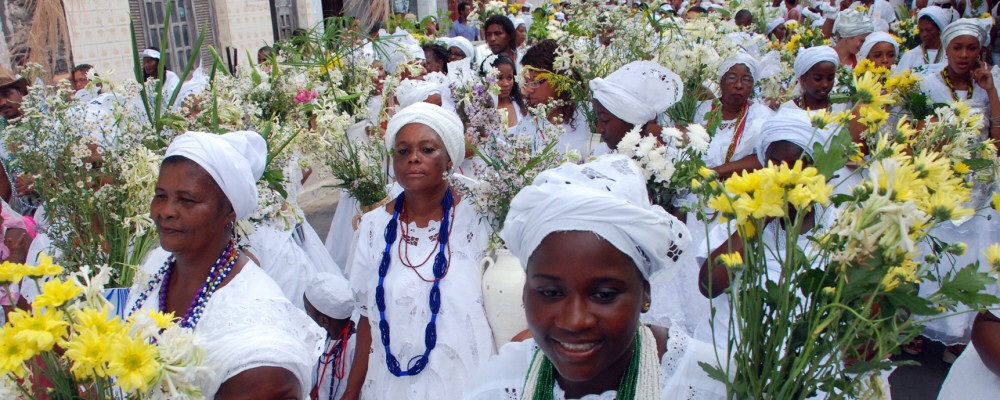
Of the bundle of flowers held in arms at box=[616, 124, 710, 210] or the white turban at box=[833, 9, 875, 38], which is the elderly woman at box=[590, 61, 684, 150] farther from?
the white turban at box=[833, 9, 875, 38]

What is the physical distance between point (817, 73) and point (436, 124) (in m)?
3.05

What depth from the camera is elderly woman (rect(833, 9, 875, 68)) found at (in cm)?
757

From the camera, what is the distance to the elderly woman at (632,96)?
388cm

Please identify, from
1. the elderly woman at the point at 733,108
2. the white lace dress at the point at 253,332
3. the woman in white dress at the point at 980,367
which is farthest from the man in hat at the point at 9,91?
the woman in white dress at the point at 980,367

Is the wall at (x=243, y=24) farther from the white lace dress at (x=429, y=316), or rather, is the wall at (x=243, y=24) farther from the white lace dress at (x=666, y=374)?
the white lace dress at (x=666, y=374)

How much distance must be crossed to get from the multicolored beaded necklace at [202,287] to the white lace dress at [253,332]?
0.10 ft

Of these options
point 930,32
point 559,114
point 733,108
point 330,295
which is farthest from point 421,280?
point 930,32

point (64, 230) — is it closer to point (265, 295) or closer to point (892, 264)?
point (265, 295)

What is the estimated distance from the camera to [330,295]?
10.5 feet

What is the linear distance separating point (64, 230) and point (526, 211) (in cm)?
190

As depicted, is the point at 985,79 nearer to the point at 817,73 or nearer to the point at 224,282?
the point at 817,73

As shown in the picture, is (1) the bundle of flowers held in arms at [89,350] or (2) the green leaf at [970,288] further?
(1) the bundle of flowers held in arms at [89,350]

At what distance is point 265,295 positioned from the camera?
2.17 meters

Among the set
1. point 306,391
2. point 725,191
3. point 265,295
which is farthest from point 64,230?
point 725,191
